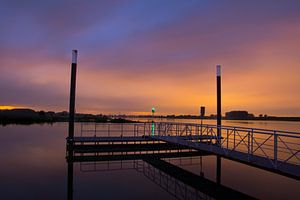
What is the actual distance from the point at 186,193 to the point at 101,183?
10.3 feet

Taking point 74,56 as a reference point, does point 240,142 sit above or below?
below

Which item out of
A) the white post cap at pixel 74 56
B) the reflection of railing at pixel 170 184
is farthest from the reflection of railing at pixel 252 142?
the white post cap at pixel 74 56

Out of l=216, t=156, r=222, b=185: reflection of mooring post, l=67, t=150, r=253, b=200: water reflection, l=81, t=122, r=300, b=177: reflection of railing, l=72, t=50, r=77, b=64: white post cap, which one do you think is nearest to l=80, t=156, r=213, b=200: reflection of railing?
l=67, t=150, r=253, b=200: water reflection

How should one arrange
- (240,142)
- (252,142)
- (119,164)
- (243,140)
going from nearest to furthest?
(252,142) < (243,140) < (240,142) < (119,164)

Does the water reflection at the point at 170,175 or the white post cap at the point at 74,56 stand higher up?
the white post cap at the point at 74,56

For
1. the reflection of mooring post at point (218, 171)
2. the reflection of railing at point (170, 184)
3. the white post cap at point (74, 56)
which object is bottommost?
the reflection of mooring post at point (218, 171)

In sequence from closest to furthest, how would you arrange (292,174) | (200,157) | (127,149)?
(292,174)
(200,157)
(127,149)

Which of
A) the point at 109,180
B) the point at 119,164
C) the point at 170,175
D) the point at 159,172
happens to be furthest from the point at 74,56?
the point at 170,175

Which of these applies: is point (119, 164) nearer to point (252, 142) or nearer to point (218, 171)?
point (218, 171)

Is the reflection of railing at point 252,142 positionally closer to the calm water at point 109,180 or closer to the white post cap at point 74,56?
→ the calm water at point 109,180

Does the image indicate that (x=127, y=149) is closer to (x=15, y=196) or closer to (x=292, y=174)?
(x=15, y=196)

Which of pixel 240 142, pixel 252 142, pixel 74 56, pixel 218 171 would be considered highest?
pixel 74 56

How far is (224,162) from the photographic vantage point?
47.2 feet

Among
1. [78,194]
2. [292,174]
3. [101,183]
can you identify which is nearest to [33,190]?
[78,194]
